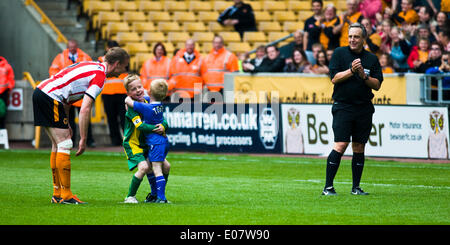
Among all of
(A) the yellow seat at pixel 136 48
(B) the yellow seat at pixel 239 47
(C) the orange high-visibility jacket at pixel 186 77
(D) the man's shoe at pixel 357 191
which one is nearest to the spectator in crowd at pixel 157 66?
(C) the orange high-visibility jacket at pixel 186 77

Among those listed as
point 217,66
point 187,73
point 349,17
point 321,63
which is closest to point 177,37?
point 187,73

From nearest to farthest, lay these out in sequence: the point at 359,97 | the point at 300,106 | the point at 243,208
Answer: the point at 243,208
the point at 359,97
the point at 300,106

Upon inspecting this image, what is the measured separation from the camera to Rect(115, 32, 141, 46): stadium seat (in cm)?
2414

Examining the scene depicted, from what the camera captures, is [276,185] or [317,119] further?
[317,119]

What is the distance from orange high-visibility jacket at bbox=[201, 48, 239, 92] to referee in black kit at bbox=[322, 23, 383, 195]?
9.12 m

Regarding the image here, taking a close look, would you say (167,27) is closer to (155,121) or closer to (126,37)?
(126,37)

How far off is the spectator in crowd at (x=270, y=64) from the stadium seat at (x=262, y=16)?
538cm

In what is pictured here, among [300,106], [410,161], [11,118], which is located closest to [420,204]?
[410,161]

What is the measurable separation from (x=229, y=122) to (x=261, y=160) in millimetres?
1787

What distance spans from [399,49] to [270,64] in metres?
2.86

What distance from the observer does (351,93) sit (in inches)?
425

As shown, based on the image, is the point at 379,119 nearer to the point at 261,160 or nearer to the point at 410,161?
the point at 410,161

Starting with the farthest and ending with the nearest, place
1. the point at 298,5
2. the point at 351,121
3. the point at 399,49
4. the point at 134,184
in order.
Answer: the point at 298,5 → the point at 399,49 → the point at 351,121 → the point at 134,184
